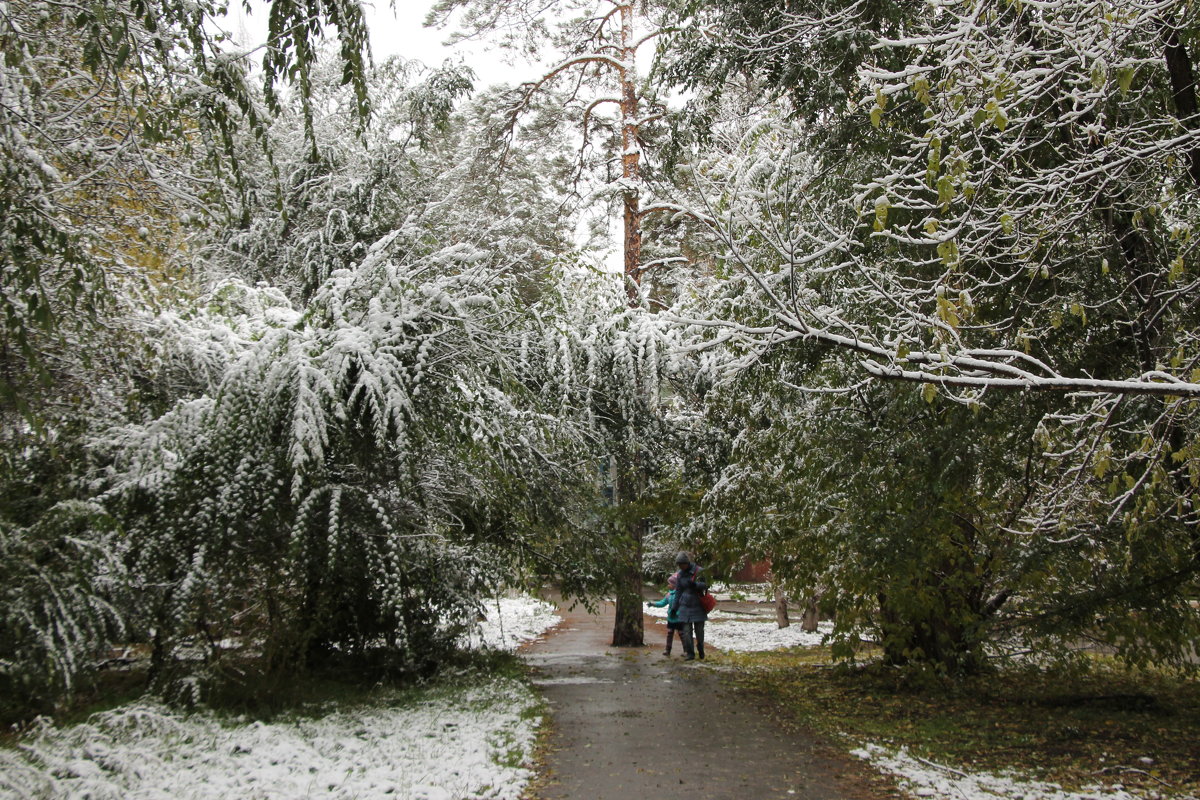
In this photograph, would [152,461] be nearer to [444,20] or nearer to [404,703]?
[404,703]

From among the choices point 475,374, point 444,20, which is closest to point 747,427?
point 475,374

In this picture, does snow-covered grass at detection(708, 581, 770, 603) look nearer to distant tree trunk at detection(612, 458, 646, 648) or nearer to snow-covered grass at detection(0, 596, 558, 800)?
distant tree trunk at detection(612, 458, 646, 648)

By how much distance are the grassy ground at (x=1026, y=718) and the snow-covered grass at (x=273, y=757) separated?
3.04 m

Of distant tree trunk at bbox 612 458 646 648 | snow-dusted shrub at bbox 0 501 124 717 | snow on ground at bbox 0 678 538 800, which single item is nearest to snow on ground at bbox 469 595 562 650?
distant tree trunk at bbox 612 458 646 648

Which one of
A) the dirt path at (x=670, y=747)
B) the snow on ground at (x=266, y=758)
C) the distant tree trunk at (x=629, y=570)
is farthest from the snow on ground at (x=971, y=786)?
the distant tree trunk at (x=629, y=570)

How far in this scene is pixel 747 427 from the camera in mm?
10594

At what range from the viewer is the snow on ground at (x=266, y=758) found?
462 cm

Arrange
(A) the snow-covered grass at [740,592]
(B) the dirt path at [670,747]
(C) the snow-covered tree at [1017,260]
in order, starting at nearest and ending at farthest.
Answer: (C) the snow-covered tree at [1017,260], (B) the dirt path at [670,747], (A) the snow-covered grass at [740,592]

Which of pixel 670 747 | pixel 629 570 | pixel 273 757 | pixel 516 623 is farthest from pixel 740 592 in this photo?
pixel 273 757

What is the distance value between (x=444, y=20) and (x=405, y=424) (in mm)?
10959

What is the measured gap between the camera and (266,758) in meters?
5.46

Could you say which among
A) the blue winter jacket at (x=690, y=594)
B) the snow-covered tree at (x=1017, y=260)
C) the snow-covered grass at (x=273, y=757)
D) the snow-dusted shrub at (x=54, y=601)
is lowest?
the snow-covered grass at (x=273, y=757)

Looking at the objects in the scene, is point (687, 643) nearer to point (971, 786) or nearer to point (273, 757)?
point (971, 786)

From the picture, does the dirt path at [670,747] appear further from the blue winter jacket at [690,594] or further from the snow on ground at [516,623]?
the snow on ground at [516,623]
